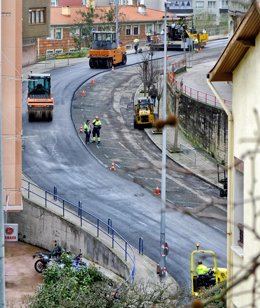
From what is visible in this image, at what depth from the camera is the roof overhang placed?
1081 centimetres

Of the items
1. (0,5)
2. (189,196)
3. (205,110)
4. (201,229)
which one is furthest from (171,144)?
(0,5)

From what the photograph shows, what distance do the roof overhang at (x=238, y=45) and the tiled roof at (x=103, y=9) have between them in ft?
271

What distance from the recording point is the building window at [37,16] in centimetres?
6131

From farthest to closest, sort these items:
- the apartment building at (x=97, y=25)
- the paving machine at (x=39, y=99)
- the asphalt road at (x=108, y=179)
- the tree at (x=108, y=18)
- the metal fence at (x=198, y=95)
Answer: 1. the tree at (x=108, y=18)
2. the apartment building at (x=97, y=25)
3. the paving machine at (x=39, y=99)
4. the metal fence at (x=198, y=95)
5. the asphalt road at (x=108, y=179)

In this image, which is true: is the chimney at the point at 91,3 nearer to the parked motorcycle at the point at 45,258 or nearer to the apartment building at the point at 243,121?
the parked motorcycle at the point at 45,258

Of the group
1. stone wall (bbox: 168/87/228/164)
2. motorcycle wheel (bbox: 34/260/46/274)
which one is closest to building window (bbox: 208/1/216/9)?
stone wall (bbox: 168/87/228/164)

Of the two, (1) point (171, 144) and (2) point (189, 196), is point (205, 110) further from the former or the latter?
(2) point (189, 196)

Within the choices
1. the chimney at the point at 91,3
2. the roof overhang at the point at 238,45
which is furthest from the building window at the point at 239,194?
the chimney at the point at 91,3

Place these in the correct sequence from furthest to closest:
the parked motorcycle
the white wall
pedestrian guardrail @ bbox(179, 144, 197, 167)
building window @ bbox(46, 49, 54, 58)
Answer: building window @ bbox(46, 49, 54, 58) < pedestrian guardrail @ bbox(179, 144, 197, 167) < the parked motorcycle < the white wall

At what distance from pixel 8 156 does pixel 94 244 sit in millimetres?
5009

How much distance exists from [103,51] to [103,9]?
2697cm

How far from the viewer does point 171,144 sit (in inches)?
1941

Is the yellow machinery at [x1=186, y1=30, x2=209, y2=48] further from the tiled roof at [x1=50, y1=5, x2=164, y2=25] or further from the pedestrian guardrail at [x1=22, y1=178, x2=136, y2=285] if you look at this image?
the pedestrian guardrail at [x1=22, y1=178, x2=136, y2=285]

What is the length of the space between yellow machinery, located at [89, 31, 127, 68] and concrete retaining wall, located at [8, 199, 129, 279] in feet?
118
